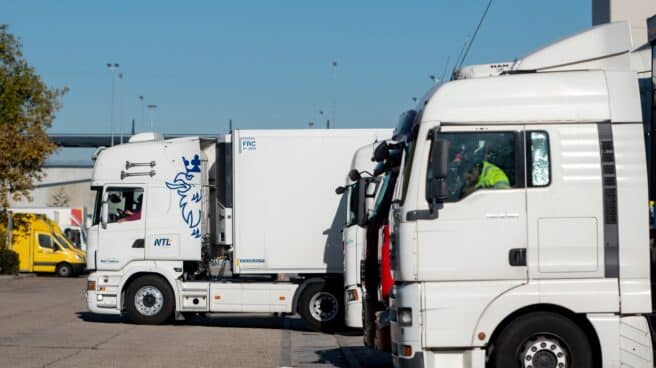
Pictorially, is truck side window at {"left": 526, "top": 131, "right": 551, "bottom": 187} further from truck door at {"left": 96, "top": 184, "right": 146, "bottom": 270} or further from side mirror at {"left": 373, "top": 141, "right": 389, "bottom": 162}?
truck door at {"left": 96, "top": 184, "right": 146, "bottom": 270}

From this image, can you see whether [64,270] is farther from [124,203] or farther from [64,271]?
[124,203]

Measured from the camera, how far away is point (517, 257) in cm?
943

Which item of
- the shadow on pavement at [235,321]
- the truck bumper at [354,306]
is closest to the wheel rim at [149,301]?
the shadow on pavement at [235,321]

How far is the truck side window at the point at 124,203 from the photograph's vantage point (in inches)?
760

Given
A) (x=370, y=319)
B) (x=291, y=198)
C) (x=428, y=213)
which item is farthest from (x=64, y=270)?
(x=428, y=213)

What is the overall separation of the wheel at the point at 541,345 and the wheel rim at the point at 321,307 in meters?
9.23

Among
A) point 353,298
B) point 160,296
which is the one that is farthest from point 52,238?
point 353,298

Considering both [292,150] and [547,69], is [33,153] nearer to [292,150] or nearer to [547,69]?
[292,150]

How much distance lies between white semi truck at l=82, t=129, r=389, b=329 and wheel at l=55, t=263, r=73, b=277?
24770mm

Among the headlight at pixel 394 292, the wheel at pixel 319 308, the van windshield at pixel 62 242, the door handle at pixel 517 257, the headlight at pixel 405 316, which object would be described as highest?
the van windshield at pixel 62 242

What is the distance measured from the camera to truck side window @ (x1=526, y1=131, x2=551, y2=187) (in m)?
9.49

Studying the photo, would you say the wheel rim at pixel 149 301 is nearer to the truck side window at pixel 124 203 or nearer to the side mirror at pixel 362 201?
the truck side window at pixel 124 203

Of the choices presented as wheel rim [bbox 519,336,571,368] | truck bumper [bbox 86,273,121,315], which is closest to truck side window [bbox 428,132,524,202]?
wheel rim [bbox 519,336,571,368]

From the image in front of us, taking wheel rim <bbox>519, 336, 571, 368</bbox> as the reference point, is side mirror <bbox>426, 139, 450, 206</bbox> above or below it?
above
